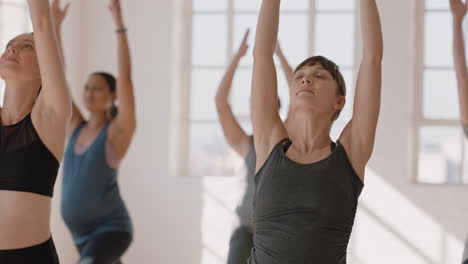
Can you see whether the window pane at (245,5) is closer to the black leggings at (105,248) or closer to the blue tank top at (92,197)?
the blue tank top at (92,197)

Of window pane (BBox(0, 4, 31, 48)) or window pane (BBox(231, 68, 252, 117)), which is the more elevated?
window pane (BBox(0, 4, 31, 48))

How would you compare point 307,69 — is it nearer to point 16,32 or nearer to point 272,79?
point 272,79

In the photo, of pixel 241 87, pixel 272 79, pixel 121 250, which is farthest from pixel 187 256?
pixel 272 79

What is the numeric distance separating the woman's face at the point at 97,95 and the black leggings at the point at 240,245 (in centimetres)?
110

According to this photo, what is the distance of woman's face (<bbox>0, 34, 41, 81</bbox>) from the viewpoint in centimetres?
247

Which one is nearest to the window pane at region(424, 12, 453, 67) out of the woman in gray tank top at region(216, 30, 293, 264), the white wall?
the white wall

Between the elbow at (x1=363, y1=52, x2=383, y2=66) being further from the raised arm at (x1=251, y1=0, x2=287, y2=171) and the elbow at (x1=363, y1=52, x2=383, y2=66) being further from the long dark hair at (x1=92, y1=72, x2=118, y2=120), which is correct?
the long dark hair at (x1=92, y1=72, x2=118, y2=120)

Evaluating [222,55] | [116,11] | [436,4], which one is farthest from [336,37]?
[116,11]

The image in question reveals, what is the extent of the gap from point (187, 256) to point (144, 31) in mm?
2038

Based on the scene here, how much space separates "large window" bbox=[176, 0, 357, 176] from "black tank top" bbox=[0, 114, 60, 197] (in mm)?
3953

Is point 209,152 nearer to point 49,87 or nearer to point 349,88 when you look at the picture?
point 349,88

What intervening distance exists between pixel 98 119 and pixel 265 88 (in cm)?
189

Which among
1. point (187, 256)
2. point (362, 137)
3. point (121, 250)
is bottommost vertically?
point (187, 256)

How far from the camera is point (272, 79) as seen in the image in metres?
2.32
